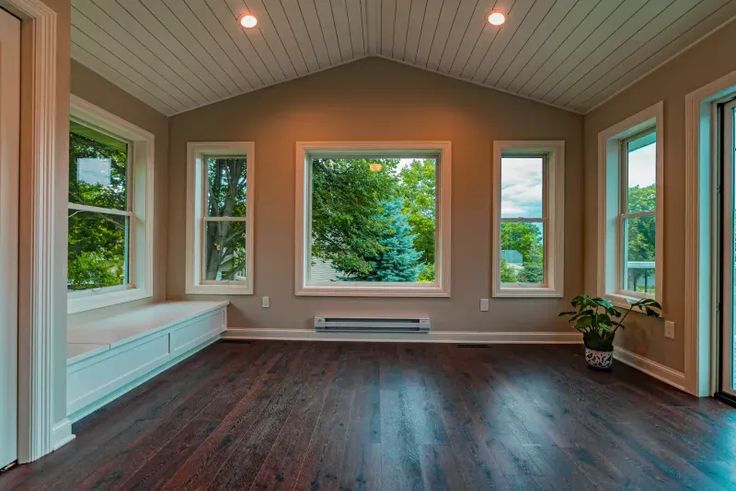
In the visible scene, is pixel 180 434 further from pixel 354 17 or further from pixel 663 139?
pixel 663 139

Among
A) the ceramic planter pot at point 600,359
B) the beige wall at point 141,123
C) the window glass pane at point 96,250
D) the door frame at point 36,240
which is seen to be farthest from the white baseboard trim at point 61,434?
the ceramic planter pot at point 600,359

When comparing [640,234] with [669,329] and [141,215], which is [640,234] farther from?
[141,215]

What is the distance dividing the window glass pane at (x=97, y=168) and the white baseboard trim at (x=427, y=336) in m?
1.76

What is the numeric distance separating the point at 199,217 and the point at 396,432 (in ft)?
10.6

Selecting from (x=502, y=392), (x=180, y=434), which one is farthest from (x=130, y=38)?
(x=502, y=392)

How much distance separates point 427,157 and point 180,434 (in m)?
3.41

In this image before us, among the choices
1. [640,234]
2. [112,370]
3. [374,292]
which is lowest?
[112,370]

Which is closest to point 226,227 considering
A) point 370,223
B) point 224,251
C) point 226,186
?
point 224,251

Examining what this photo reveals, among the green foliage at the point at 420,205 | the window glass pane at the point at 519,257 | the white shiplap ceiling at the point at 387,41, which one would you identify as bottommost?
the window glass pane at the point at 519,257

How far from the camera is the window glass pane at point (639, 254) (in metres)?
3.22

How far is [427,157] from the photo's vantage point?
13.8ft

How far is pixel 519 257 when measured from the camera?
13.5 ft

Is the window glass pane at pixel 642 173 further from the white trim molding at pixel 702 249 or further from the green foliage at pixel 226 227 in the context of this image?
the green foliage at pixel 226 227

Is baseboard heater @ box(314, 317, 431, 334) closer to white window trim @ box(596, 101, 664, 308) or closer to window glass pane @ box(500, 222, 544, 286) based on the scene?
window glass pane @ box(500, 222, 544, 286)
